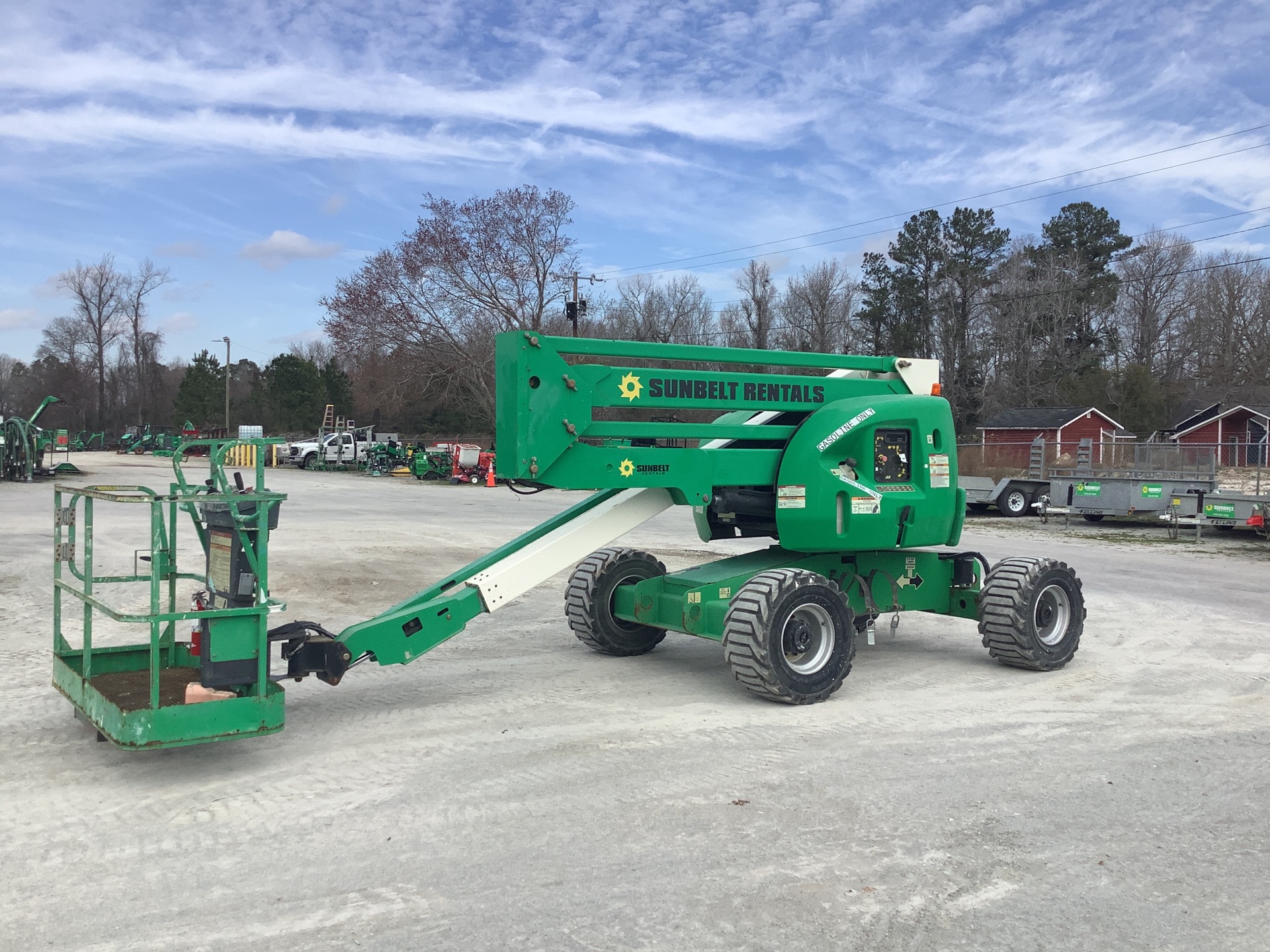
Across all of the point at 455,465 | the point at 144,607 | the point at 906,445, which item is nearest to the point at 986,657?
the point at 906,445

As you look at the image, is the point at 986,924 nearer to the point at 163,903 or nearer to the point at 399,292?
the point at 163,903

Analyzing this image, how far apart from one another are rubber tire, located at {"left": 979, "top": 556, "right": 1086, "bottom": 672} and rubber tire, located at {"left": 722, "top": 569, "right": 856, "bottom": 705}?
64.1 inches

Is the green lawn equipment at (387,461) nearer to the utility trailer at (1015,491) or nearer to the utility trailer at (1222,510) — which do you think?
the utility trailer at (1015,491)

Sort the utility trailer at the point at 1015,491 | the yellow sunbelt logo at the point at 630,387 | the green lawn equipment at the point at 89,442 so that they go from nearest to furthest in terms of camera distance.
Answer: the yellow sunbelt logo at the point at 630,387 → the utility trailer at the point at 1015,491 → the green lawn equipment at the point at 89,442

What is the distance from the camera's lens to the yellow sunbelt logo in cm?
739

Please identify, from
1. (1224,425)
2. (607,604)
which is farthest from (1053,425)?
(607,604)

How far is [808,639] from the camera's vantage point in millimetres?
7371

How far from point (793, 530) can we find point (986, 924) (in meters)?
4.02

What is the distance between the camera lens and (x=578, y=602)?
29.1 ft

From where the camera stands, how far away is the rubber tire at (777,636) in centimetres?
702

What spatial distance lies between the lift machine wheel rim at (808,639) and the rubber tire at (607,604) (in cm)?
177

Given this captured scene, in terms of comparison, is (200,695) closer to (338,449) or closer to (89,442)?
(338,449)

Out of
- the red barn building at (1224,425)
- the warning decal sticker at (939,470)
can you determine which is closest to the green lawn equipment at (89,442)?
the red barn building at (1224,425)

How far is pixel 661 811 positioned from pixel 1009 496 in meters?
24.6
